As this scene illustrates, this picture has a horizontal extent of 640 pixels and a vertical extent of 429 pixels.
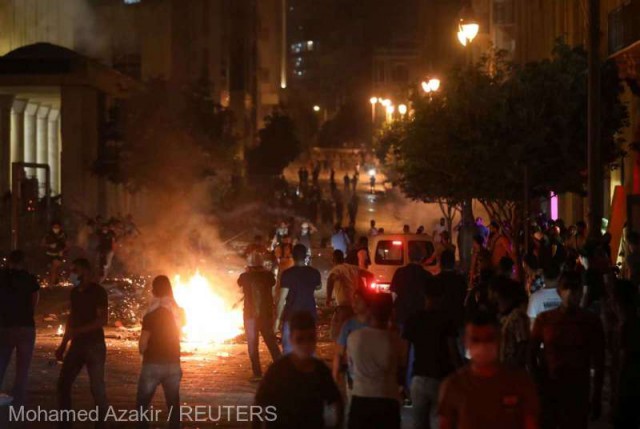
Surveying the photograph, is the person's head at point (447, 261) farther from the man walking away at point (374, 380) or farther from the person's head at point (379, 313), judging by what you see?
the man walking away at point (374, 380)

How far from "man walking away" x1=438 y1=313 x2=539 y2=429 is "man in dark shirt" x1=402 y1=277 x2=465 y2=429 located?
2.40 m

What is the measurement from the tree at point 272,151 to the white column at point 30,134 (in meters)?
31.3

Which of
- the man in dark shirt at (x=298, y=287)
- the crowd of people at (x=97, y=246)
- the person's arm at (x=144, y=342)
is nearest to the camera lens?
the person's arm at (x=144, y=342)

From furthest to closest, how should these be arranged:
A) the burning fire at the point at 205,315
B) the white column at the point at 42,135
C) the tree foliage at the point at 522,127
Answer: the white column at the point at 42,135
the tree foliage at the point at 522,127
the burning fire at the point at 205,315

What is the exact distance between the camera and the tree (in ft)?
244

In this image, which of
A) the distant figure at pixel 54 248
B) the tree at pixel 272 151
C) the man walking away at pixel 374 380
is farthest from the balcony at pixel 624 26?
the tree at pixel 272 151

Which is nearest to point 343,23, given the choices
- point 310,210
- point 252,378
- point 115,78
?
point 310,210

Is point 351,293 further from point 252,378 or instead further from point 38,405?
point 38,405

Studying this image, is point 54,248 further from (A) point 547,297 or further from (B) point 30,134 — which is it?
(A) point 547,297

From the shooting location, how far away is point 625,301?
30.2 feet

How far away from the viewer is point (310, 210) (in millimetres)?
53125

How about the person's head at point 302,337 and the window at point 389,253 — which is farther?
the window at point 389,253

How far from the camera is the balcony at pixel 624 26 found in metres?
22.8

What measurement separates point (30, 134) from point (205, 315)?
2365cm
